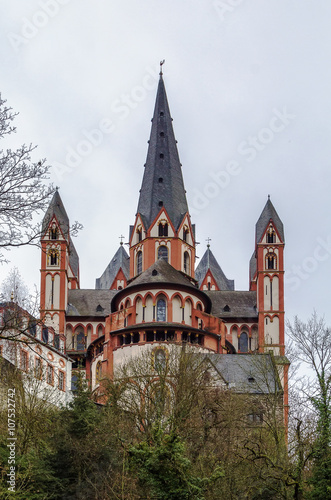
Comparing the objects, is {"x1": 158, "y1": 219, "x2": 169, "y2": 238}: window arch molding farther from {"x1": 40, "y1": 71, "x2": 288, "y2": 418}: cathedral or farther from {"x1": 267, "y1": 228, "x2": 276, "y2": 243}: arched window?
{"x1": 267, "y1": 228, "x2": 276, "y2": 243}: arched window

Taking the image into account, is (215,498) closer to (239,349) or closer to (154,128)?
(239,349)

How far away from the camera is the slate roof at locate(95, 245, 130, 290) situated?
112m

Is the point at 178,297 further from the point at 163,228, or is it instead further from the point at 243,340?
the point at 243,340

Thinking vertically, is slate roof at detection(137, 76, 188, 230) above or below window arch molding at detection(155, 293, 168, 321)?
above

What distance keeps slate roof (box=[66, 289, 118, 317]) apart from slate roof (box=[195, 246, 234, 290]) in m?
18.3

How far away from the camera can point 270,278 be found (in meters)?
93.2

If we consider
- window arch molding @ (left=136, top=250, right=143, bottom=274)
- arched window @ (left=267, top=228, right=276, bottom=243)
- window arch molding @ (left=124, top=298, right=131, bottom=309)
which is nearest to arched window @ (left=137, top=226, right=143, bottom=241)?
window arch molding @ (left=136, top=250, right=143, bottom=274)

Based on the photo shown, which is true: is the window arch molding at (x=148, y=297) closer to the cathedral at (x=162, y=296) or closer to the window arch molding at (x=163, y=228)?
the cathedral at (x=162, y=296)

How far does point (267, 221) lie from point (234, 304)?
9.32 meters

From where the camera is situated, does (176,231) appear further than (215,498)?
Yes

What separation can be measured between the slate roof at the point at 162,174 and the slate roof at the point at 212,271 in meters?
18.7

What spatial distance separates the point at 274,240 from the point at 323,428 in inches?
2470

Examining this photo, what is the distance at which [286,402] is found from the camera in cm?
6200

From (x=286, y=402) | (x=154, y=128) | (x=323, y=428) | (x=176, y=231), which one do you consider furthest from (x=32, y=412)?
(x=154, y=128)
